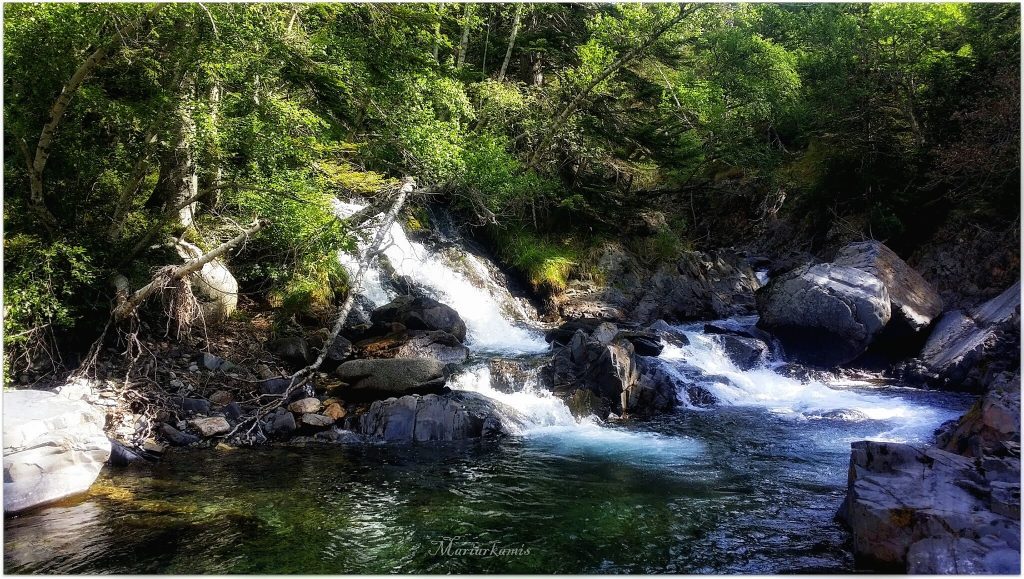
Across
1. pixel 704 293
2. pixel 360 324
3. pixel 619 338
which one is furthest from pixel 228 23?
pixel 704 293

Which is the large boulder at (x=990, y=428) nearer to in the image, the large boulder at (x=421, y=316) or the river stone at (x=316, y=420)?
the river stone at (x=316, y=420)

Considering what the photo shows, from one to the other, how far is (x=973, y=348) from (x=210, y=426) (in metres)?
14.1

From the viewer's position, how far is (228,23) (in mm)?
7941

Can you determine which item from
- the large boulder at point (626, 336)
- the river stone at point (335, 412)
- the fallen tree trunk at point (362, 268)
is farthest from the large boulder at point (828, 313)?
the river stone at point (335, 412)

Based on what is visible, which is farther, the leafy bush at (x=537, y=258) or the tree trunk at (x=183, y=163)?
the leafy bush at (x=537, y=258)

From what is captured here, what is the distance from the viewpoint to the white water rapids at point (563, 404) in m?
9.52

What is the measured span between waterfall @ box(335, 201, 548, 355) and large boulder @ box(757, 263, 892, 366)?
5.84 meters

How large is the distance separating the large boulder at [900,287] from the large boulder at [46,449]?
15.3 m

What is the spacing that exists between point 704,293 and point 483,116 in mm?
8754

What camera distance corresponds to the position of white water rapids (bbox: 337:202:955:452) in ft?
31.2

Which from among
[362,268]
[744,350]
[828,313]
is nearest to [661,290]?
[744,350]

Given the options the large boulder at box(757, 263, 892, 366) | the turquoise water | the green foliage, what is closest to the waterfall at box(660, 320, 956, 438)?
the large boulder at box(757, 263, 892, 366)

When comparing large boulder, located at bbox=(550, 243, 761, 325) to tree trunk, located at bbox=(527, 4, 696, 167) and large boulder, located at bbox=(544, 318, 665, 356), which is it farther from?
tree trunk, located at bbox=(527, 4, 696, 167)

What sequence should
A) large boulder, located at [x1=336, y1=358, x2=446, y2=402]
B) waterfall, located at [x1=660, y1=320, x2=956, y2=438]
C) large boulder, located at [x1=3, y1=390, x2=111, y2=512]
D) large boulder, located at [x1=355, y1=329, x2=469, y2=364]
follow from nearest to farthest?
large boulder, located at [x1=3, y1=390, x2=111, y2=512]
large boulder, located at [x1=336, y1=358, x2=446, y2=402]
waterfall, located at [x1=660, y1=320, x2=956, y2=438]
large boulder, located at [x1=355, y1=329, x2=469, y2=364]
